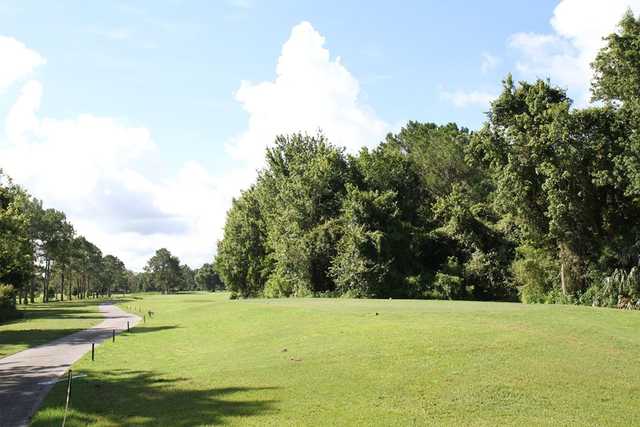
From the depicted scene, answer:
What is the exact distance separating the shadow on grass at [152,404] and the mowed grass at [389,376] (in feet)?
0.11

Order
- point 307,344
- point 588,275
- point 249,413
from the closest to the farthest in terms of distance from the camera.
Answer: point 249,413 < point 307,344 < point 588,275

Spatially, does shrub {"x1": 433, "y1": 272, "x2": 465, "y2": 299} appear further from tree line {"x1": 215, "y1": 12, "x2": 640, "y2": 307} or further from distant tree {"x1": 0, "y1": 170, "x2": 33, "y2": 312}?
distant tree {"x1": 0, "y1": 170, "x2": 33, "y2": 312}

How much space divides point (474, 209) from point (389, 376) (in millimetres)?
43284

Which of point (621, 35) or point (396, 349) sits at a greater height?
point (621, 35)

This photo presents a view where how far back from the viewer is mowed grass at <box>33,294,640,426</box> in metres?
11.4

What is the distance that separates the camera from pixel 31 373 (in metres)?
20.0

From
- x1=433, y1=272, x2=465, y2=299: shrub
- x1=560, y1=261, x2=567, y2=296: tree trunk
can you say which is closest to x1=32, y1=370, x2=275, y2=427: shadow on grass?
x1=560, y1=261, x2=567, y2=296: tree trunk

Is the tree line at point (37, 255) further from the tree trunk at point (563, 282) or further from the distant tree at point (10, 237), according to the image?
the tree trunk at point (563, 282)

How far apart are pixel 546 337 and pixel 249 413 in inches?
428

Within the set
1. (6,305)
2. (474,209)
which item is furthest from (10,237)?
(474,209)

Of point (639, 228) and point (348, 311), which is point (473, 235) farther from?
point (348, 311)

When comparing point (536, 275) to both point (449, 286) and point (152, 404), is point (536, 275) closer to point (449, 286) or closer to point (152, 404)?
point (449, 286)

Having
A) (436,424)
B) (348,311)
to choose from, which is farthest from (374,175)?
(436,424)

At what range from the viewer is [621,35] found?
35156 millimetres
